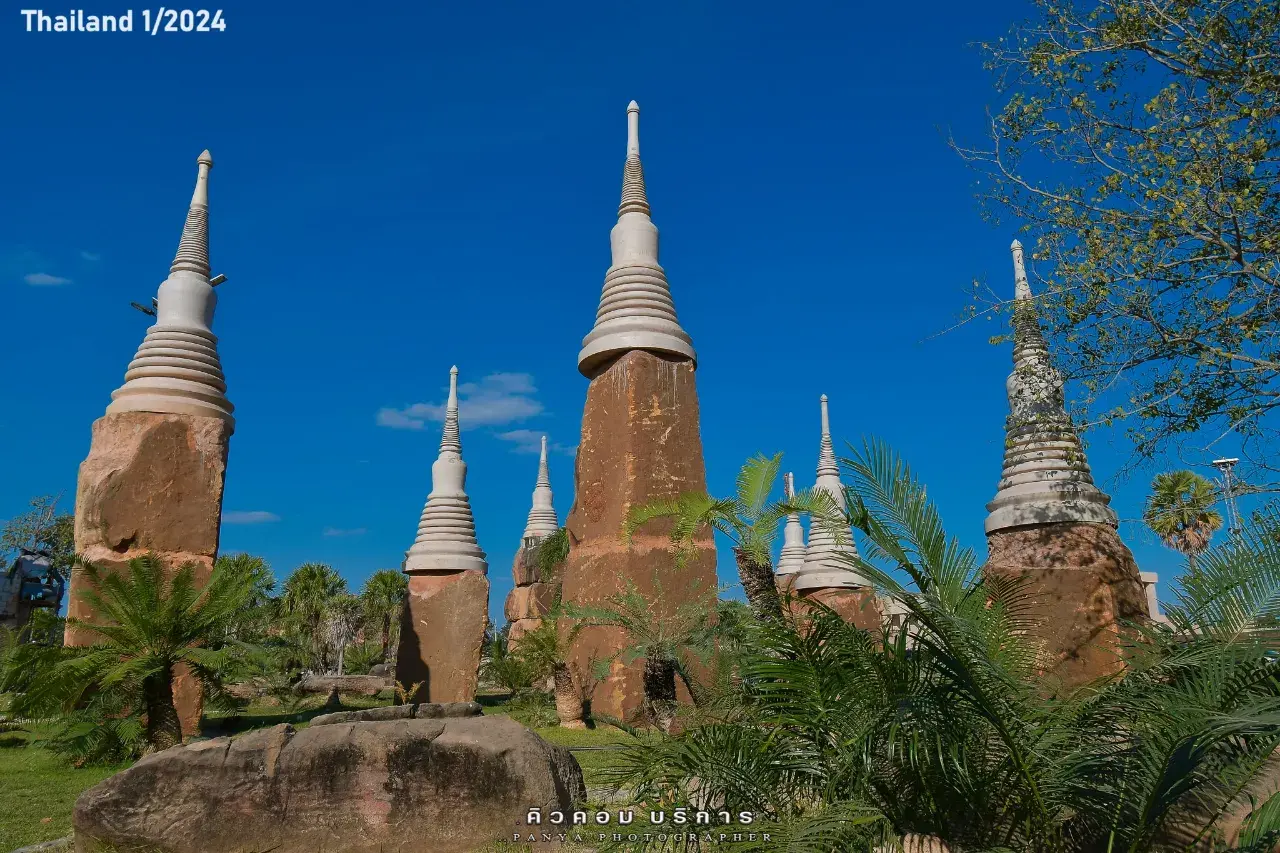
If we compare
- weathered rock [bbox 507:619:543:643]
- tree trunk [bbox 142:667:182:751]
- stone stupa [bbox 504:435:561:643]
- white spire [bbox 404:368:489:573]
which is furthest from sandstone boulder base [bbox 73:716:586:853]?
weathered rock [bbox 507:619:543:643]

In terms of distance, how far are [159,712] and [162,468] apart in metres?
3.29

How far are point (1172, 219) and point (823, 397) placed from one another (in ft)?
40.6

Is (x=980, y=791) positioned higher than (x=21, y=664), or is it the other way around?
(x=21, y=664)

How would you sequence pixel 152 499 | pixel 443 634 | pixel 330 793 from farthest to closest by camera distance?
1. pixel 443 634
2. pixel 152 499
3. pixel 330 793

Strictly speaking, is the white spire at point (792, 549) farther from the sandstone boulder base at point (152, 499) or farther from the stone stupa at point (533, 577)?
the sandstone boulder base at point (152, 499)

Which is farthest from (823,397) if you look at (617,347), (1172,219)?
(1172,219)

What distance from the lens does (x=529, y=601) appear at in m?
22.0

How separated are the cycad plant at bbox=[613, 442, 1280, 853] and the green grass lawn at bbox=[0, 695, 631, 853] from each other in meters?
1.24

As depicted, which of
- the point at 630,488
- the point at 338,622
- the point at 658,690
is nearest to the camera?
the point at 658,690

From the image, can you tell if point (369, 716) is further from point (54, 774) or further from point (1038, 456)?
point (1038, 456)

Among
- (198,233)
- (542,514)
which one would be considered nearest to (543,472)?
(542,514)

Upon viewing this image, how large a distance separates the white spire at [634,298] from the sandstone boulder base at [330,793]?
7.10 m

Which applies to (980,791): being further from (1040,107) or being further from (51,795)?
(51,795)

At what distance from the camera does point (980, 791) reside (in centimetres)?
437
